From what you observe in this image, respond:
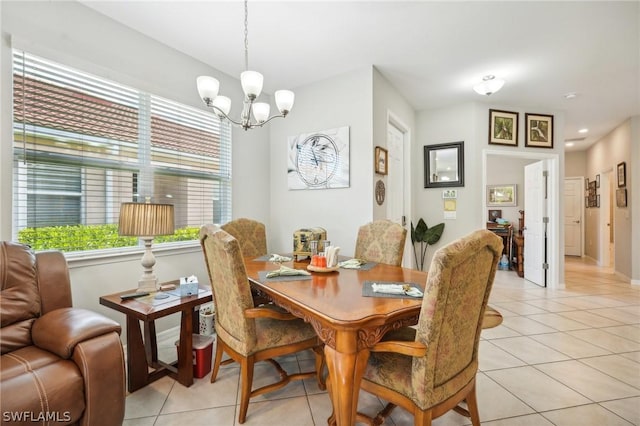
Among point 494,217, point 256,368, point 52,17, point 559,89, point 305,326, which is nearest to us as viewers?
point 305,326

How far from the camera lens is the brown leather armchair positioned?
3.76 feet

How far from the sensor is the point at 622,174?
201 inches

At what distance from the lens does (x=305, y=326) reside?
1.76m

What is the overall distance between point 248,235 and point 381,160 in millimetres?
1673

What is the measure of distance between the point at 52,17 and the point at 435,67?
330cm

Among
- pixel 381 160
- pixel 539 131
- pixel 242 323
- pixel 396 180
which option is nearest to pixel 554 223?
pixel 539 131

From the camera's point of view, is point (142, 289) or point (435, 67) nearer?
point (142, 289)

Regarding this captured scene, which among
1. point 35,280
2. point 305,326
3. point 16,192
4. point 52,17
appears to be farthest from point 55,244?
point 305,326

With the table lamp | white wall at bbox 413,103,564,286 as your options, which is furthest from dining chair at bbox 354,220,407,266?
white wall at bbox 413,103,564,286

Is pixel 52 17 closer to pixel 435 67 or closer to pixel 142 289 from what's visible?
pixel 142 289

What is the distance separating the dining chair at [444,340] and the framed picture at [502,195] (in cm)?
627

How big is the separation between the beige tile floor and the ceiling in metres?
2.71

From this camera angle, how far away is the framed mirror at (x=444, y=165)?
430 cm

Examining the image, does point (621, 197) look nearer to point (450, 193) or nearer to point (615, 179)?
point (615, 179)
